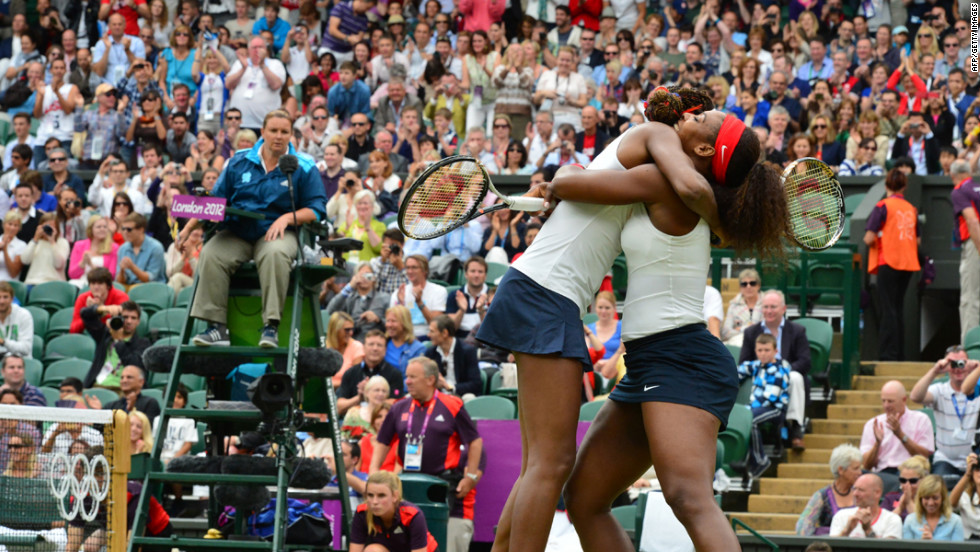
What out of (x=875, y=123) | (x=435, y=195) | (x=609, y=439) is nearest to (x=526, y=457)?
(x=609, y=439)

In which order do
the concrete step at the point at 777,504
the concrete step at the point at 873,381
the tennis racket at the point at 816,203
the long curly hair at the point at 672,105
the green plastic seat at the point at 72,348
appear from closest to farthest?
the long curly hair at the point at 672,105, the tennis racket at the point at 816,203, the concrete step at the point at 777,504, the concrete step at the point at 873,381, the green plastic seat at the point at 72,348

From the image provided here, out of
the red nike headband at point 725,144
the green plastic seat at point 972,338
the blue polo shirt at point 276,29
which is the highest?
the blue polo shirt at point 276,29

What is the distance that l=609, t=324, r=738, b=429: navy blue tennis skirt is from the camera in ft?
14.6

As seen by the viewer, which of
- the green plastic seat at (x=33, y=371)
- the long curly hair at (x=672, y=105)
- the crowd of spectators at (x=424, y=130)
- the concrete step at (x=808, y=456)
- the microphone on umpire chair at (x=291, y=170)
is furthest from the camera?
the green plastic seat at (x=33, y=371)

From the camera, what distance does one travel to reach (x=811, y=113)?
14.4 metres

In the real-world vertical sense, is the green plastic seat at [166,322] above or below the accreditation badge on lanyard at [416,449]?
above

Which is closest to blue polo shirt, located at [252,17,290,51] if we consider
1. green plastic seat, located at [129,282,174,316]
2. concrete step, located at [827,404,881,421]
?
green plastic seat, located at [129,282,174,316]

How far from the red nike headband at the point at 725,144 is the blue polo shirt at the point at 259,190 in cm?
363

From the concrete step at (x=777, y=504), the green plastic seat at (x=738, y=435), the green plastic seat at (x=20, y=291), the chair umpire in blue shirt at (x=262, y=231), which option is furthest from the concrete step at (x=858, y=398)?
the green plastic seat at (x=20, y=291)

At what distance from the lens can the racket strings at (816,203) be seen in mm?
4984

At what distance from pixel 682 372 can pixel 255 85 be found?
43.2 feet

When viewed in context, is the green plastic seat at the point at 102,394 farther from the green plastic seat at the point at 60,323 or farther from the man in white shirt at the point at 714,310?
the man in white shirt at the point at 714,310

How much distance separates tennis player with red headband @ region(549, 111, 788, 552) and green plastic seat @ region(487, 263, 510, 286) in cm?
771

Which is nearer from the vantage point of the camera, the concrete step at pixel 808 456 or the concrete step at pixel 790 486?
the concrete step at pixel 790 486
